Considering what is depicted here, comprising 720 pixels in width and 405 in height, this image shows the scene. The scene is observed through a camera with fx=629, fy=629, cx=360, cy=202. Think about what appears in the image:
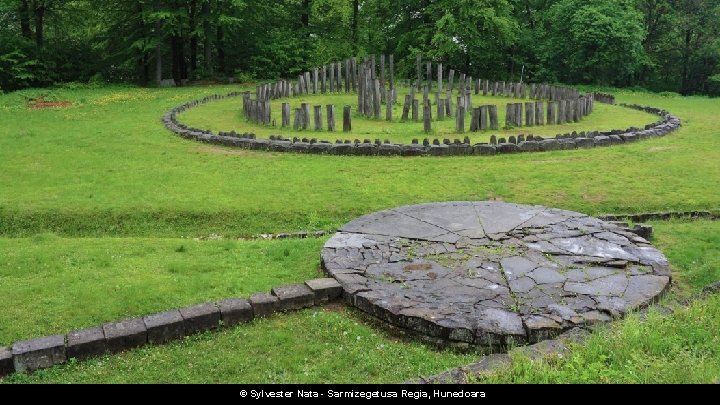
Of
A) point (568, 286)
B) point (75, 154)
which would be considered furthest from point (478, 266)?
point (75, 154)

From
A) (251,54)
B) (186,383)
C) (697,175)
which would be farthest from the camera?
(251,54)

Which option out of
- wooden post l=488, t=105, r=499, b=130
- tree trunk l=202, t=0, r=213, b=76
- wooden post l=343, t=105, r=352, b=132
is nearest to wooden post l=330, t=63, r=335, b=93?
tree trunk l=202, t=0, r=213, b=76

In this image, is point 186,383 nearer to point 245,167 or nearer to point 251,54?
point 245,167

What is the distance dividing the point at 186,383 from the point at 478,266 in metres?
3.81

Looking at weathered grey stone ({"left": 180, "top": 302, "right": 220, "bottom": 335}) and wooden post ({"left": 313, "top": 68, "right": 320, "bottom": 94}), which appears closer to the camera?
weathered grey stone ({"left": 180, "top": 302, "right": 220, "bottom": 335})

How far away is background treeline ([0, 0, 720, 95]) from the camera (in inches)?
1197

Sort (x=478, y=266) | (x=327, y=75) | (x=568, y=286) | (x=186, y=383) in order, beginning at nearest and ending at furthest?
1. (x=186, y=383)
2. (x=568, y=286)
3. (x=478, y=266)
4. (x=327, y=75)

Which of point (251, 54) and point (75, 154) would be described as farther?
point (251, 54)

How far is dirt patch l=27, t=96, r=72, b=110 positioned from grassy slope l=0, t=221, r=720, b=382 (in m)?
19.9

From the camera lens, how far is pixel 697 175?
1335 cm

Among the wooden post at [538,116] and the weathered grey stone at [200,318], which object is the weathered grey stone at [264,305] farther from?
the wooden post at [538,116]

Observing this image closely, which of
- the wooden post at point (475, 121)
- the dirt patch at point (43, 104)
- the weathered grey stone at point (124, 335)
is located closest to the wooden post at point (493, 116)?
the wooden post at point (475, 121)

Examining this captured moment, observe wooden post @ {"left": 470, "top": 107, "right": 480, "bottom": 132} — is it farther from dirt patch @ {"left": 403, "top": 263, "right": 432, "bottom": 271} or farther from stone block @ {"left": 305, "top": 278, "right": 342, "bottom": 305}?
stone block @ {"left": 305, "top": 278, "right": 342, "bottom": 305}

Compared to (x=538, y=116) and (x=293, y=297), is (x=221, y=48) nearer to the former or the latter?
(x=538, y=116)
